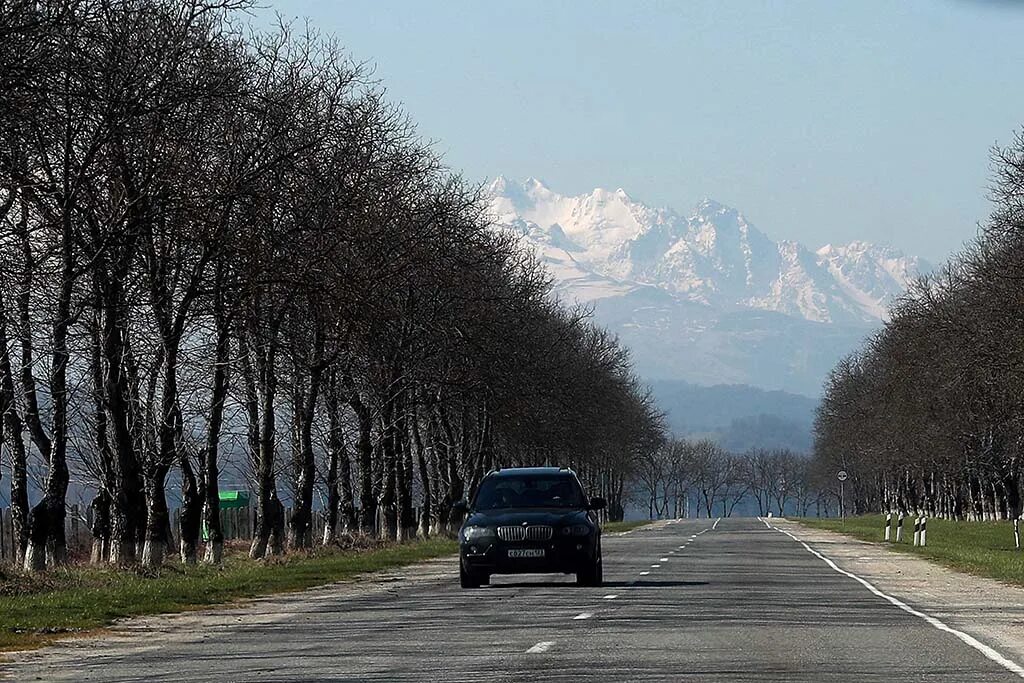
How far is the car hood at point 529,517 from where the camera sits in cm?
2981

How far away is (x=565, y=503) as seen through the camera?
102 feet

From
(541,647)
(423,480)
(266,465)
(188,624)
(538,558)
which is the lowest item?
(541,647)

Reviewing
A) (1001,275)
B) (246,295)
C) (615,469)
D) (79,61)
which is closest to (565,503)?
(246,295)

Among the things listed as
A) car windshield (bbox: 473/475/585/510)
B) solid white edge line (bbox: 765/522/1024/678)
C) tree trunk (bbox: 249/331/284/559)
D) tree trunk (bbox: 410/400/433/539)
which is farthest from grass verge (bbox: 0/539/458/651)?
tree trunk (bbox: 410/400/433/539)

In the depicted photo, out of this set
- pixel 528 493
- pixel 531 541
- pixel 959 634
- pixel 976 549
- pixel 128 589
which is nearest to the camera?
pixel 959 634

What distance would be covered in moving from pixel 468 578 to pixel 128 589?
549 centimetres

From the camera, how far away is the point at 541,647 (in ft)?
57.7

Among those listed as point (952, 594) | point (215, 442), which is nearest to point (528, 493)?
point (952, 594)

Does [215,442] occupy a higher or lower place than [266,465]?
higher

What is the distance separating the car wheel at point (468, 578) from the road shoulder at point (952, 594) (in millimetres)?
6527

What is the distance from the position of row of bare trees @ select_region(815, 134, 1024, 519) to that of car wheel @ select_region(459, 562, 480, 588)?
70.8 ft

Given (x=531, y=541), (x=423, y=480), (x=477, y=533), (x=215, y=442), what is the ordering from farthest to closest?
(x=423, y=480), (x=215, y=442), (x=477, y=533), (x=531, y=541)

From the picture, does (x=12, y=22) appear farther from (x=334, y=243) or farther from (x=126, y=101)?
(x=334, y=243)

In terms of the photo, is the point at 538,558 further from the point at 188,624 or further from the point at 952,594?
the point at 188,624
